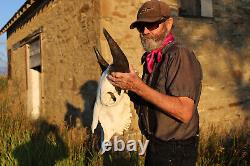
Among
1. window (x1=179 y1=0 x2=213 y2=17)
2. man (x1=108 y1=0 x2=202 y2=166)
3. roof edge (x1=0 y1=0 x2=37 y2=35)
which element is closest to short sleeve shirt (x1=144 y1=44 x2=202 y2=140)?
man (x1=108 y1=0 x2=202 y2=166)

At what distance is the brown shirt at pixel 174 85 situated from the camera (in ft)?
7.79

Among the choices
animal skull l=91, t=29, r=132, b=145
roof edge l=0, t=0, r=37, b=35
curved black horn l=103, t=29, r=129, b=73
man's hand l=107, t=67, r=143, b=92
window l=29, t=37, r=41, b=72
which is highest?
roof edge l=0, t=0, r=37, b=35

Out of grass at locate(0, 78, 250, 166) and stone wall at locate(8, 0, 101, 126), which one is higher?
stone wall at locate(8, 0, 101, 126)

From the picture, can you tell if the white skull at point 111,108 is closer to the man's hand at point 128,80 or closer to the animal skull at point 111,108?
the animal skull at point 111,108

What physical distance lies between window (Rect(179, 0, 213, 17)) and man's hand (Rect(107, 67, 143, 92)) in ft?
16.5

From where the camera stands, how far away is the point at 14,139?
17.6 ft

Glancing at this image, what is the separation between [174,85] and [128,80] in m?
0.30

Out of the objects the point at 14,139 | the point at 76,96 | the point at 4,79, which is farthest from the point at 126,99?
the point at 4,79

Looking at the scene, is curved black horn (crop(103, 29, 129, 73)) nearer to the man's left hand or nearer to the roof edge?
the man's left hand

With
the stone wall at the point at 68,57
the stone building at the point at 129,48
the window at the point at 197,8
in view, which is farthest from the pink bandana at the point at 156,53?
the window at the point at 197,8

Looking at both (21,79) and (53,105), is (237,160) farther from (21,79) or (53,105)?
(21,79)

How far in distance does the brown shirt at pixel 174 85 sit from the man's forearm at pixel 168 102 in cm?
5

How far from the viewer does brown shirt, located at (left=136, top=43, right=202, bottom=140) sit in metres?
2.38

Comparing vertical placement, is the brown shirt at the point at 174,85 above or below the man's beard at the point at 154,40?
below
